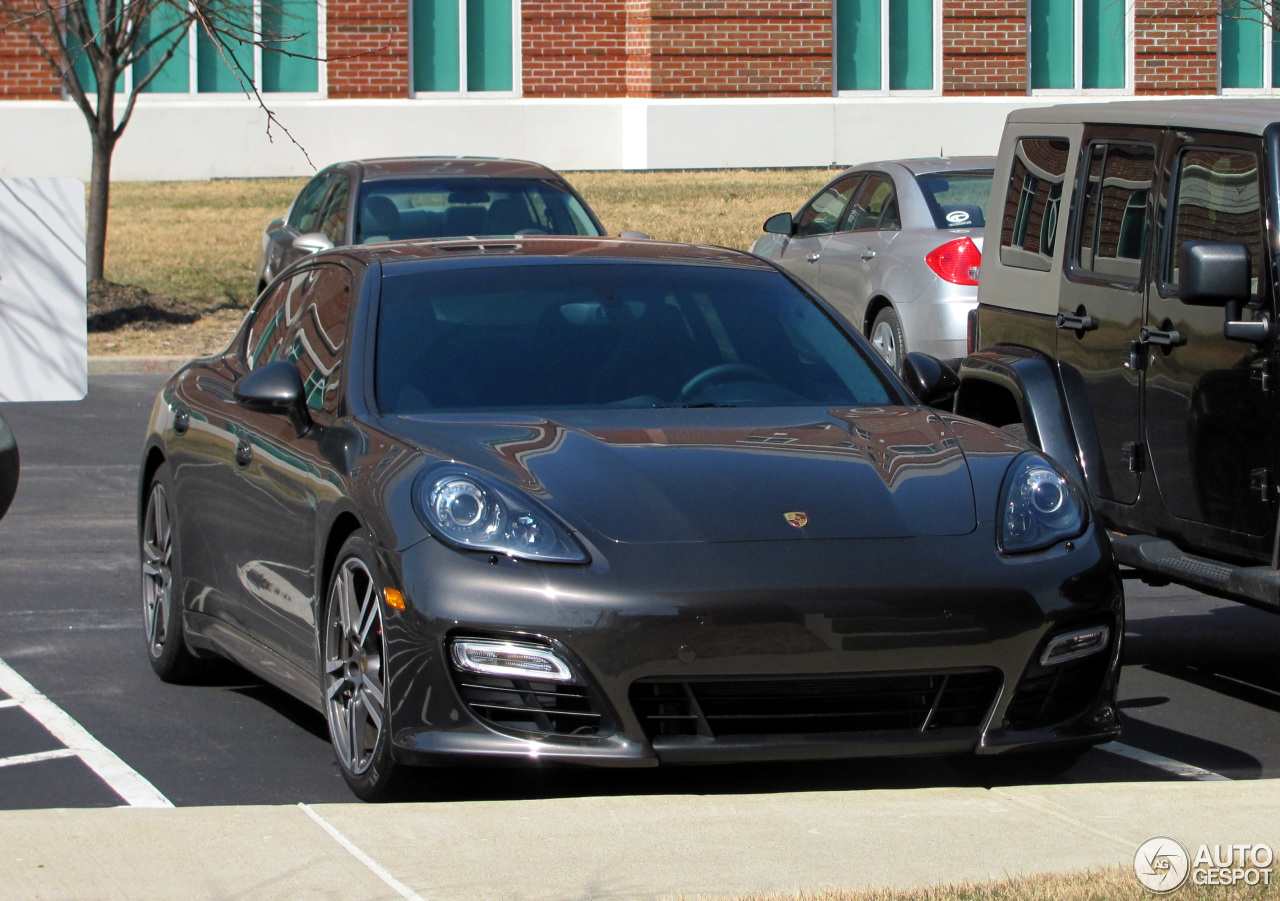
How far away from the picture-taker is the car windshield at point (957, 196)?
1269 centimetres

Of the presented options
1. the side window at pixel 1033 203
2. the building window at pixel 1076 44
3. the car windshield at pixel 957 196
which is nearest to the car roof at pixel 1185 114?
the side window at pixel 1033 203

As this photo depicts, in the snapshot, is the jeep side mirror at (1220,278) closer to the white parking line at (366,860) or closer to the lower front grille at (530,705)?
the lower front grille at (530,705)

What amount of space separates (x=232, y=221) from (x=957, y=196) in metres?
11.1

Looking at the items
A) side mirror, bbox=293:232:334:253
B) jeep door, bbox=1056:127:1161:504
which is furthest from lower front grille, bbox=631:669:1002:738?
side mirror, bbox=293:232:334:253

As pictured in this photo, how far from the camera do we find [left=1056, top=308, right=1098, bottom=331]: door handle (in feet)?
22.4

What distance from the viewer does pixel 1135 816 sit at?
4699 millimetres

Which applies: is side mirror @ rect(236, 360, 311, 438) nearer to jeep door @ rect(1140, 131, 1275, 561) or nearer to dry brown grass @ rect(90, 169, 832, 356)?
jeep door @ rect(1140, 131, 1275, 561)

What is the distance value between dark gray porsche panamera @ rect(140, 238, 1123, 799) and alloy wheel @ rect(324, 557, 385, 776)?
0.4 inches

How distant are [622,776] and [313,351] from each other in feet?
5.83

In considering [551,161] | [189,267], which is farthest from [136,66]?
[189,267]

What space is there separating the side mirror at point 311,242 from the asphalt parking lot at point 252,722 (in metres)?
3.62

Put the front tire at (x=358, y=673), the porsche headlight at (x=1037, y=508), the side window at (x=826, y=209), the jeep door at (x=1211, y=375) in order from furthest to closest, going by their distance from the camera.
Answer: the side window at (x=826, y=209), the jeep door at (x=1211, y=375), the porsche headlight at (x=1037, y=508), the front tire at (x=358, y=673)

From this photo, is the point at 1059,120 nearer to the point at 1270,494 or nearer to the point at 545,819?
the point at 1270,494

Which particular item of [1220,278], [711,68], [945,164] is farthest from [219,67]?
[1220,278]
